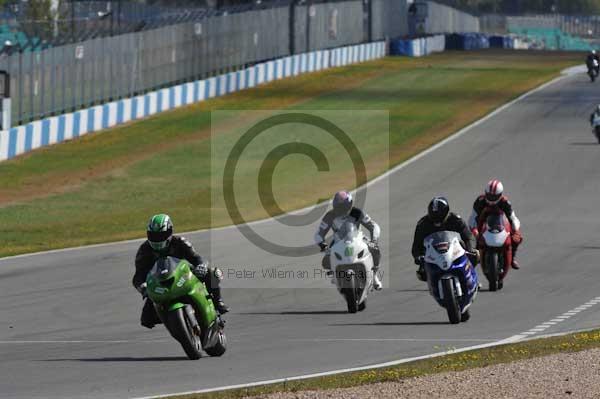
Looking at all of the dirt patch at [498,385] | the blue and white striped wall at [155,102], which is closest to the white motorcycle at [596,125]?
the blue and white striped wall at [155,102]

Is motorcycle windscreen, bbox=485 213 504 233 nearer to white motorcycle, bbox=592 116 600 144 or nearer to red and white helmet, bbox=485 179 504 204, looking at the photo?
red and white helmet, bbox=485 179 504 204

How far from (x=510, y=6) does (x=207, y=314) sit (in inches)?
5754

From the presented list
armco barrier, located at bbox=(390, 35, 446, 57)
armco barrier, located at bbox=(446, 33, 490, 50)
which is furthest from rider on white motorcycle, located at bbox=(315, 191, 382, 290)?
armco barrier, located at bbox=(446, 33, 490, 50)

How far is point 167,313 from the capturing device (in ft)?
45.3

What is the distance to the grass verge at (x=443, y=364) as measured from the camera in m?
12.3

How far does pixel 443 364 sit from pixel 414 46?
73427 millimetres

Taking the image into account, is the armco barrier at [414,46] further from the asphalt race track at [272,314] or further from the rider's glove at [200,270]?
the rider's glove at [200,270]

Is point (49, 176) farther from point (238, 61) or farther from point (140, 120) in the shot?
point (238, 61)

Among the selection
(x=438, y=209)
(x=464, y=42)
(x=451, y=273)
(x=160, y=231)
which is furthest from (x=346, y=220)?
(x=464, y=42)

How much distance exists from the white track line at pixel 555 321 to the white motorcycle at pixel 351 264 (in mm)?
2441

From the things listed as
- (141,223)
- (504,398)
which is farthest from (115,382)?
(141,223)

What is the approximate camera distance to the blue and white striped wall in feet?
136
